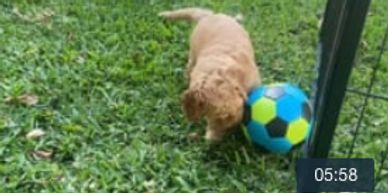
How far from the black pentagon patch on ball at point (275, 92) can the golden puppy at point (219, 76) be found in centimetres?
9

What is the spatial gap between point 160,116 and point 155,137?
0.50 feet

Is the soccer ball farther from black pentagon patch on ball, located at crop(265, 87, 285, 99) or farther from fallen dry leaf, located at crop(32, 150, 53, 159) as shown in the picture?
fallen dry leaf, located at crop(32, 150, 53, 159)

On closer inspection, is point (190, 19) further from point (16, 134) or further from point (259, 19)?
point (16, 134)

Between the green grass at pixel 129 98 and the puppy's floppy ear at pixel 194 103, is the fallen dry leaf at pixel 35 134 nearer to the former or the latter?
the green grass at pixel 129 98

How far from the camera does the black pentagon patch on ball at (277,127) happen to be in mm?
2473

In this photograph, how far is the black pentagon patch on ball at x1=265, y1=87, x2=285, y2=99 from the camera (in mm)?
2523

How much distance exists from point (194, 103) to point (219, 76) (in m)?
0.17

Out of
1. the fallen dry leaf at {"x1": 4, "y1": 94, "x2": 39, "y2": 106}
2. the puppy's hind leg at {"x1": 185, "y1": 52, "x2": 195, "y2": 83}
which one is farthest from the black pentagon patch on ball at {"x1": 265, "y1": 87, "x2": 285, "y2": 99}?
the fallen dry leaf at {"x1": 4, "y1": 94, "x2": 39, "y2": 106}

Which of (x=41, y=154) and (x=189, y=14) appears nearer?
(x=41, y=154)

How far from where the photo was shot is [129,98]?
2.94m
